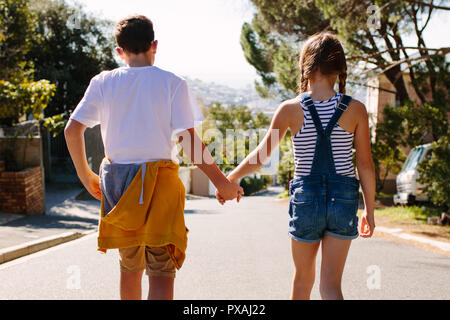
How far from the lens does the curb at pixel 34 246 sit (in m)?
6.13

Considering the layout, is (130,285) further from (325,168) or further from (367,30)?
(367,30)

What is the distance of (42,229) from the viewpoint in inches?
339

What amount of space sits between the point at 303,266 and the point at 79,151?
1.40 m

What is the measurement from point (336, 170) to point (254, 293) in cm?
227

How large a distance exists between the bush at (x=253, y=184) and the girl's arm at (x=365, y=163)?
38.3 metres

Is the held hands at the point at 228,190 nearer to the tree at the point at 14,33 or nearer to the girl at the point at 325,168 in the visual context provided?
the girl at the point at 325,168

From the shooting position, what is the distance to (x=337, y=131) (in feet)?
8.45

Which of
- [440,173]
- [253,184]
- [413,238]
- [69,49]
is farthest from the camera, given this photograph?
[253,184]

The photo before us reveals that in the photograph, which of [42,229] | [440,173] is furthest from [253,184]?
[42,229]

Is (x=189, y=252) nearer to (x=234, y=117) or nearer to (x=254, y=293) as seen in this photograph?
(x=254, y=293)

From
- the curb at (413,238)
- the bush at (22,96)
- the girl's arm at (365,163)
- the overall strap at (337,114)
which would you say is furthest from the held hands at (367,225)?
the bush at (22,96)

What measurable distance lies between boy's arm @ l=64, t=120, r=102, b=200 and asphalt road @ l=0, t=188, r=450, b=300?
191 centimetres

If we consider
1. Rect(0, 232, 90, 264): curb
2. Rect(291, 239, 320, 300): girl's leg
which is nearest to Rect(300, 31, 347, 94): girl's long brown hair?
Rect(291, 239, 320, 300): girl's leg

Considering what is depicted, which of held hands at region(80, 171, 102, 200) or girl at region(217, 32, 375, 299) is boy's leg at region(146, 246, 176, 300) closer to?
held hands at region(80, 171, 102, 200)
